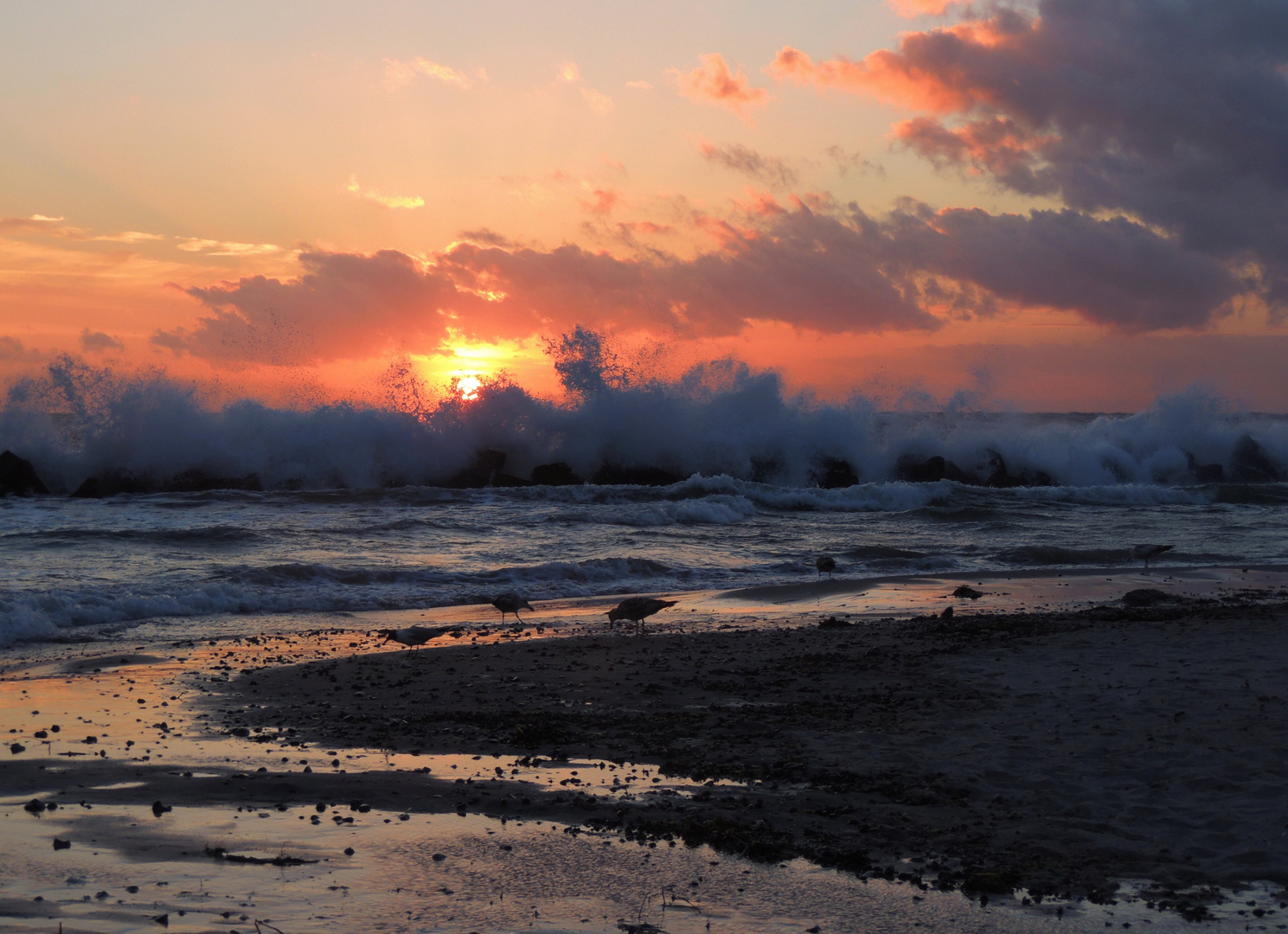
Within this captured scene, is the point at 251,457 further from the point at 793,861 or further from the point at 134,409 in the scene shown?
the point at 793,861

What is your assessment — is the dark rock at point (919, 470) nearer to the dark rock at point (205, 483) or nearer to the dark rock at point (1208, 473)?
the dark rock at point (1208, 473)

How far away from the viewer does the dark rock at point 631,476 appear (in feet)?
97.1

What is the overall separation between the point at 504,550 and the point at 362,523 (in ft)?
13.2

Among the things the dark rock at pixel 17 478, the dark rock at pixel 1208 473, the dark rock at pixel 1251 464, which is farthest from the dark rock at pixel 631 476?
the dark rock at pixel 1251 464

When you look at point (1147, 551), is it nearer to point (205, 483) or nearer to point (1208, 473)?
point (205, 483)

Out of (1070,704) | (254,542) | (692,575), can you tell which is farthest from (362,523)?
(1070,704)

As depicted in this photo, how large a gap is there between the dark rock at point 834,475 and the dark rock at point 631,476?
462cm

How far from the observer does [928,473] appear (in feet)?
100

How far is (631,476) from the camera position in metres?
29.7

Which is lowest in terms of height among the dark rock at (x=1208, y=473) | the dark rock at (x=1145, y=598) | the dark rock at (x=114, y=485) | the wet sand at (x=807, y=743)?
the wet sand at (x=807, y=743)

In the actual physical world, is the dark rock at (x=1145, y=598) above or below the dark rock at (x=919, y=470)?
below

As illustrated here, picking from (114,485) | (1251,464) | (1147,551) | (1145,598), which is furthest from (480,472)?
(1251,464)

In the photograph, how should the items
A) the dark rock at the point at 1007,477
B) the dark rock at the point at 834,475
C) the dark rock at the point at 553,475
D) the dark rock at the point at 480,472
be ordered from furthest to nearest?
the dark rock at the point at 1007,477 → the dark rock at the point at 834,475 → the dark rock at the point at 480,472 → the dark rock at the point at 553,475

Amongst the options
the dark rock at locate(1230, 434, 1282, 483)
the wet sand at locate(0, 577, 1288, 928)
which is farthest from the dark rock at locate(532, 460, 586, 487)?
the dark rock at locate(1230, 434, 1282, 483)
